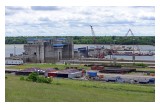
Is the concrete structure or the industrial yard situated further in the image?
the concrete structure

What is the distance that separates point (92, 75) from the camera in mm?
4930

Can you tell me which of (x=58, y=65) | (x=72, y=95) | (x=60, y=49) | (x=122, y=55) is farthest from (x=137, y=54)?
(x=72, y=95)

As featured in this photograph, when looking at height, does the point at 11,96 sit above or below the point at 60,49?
below

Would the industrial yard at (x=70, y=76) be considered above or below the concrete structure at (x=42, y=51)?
below

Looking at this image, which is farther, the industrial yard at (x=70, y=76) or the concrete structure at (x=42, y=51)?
the concrete structure at (x=42, y=51)

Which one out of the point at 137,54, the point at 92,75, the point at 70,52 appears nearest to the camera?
the point at 92,75

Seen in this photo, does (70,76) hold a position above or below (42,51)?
below

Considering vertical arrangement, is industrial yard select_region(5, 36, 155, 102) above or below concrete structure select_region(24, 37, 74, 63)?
below

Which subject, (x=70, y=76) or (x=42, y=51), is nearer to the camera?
(x=70, y=76)
